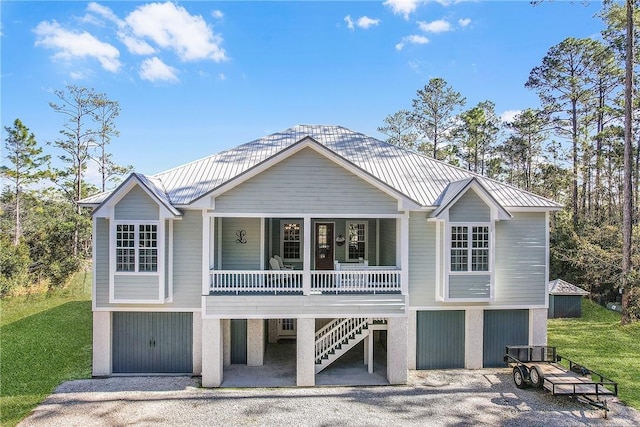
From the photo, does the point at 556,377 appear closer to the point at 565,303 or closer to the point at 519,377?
the point at 519,377

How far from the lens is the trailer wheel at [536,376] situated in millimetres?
10189

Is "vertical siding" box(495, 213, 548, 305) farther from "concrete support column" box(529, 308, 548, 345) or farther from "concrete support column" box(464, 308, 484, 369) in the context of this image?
"concrete support column" box(464, 308, 484, 369)

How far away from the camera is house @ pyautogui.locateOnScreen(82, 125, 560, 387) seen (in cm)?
1096

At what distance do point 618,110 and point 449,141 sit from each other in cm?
1216

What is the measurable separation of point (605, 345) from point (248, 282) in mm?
14820

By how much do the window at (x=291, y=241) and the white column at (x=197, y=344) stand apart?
166 inches

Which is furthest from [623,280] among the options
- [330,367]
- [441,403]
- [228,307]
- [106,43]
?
[106,43]

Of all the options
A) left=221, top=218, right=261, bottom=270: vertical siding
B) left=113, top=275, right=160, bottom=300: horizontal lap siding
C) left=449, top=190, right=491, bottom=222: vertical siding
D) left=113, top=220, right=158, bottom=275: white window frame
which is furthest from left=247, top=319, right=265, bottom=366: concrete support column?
left=449, top=190, right=491, bottom=222: vertical siding

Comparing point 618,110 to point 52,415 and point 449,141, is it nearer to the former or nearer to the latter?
point 449,141

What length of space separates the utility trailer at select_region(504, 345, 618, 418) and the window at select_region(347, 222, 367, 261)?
615cm

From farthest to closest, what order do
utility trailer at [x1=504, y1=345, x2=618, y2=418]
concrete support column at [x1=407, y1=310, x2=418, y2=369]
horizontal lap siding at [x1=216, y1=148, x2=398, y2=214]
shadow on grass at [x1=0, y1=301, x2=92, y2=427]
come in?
concrete support column at [x1=407, y1=310, x2=418, y2=369]
horizontal lap siding at [x1=216, y1=148, x2=398, y2=214]
shadow on grass at [x1=0, y1=301, x2=92, y2=427]
utility trailer at [x1=504, y1=345, x2=618, y2=418]

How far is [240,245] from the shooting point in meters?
13.0

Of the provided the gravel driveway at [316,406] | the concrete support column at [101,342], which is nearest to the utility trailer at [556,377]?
the gravel driveway at [316,406]

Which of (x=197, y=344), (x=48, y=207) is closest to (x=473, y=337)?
(x=197, y=344)
